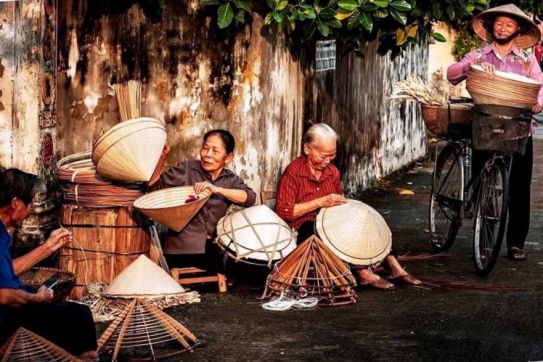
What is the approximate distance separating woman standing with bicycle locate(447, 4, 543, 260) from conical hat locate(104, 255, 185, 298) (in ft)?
9.71

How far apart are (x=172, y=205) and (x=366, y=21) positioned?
2.38 metres

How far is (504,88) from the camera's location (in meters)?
8.98

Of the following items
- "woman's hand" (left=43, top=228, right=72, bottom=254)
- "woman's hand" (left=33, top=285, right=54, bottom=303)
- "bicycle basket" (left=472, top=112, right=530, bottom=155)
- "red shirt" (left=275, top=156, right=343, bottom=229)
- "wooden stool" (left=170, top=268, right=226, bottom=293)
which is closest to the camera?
"woman's hand" (left=33, top=285, right=54, bottom=303)

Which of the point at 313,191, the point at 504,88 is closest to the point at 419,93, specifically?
the point at 504,88

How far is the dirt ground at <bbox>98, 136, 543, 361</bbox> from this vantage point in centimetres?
706

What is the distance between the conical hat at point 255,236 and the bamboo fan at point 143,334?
1.38 metres

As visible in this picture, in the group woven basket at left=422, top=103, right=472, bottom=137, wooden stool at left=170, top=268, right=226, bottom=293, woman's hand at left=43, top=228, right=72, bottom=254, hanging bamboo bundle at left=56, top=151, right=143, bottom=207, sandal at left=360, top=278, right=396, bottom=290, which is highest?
woven basket at left=422, top=103, right=472, bottom=137

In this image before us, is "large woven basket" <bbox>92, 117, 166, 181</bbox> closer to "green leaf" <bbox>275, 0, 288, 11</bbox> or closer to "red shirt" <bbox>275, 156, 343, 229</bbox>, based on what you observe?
"red shirt" <bbox>275, 156, 343, 229</bbox>

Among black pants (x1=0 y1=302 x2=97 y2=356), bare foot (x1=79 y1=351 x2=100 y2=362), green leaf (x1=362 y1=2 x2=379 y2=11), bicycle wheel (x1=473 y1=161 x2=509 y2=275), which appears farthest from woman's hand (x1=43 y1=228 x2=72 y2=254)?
green leaf (x1=362 y1=2 x2=379 y2=11)

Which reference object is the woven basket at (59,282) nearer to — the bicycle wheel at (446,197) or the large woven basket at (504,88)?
the large woven basket at (504,88)

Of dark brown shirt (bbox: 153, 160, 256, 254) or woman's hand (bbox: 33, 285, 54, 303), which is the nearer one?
woman's hand (bbox: 33, 285, 54, 303)

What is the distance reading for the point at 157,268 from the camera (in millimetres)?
7969

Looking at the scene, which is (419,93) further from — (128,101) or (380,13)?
(128,101)

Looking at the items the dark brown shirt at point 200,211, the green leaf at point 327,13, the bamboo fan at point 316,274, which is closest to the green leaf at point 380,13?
the green leaf at point 327,13
